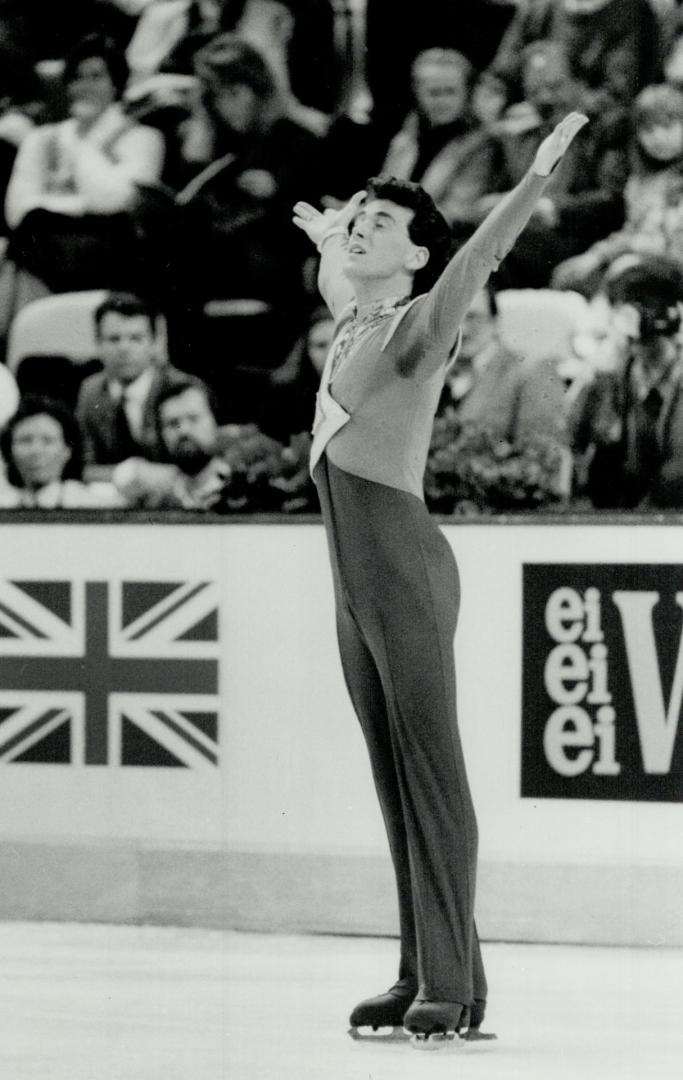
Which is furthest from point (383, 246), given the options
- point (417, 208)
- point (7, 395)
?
point (7, 395)

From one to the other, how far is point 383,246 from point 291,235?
1264mm

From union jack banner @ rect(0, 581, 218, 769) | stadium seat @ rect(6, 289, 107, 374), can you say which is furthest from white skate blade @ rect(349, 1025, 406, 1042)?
stadium seat @ rect(6, 289, 107, 374)

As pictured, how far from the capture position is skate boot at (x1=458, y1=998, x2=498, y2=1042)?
11.3ft

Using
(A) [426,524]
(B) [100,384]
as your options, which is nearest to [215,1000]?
(A) [426,524]

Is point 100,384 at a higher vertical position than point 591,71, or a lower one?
lower

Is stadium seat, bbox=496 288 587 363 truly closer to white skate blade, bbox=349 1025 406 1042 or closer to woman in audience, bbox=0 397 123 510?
woman in audience, bbox=0 397 123 510

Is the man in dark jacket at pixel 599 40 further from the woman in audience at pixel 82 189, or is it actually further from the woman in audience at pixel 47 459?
the woman in audience at pixel 47 459

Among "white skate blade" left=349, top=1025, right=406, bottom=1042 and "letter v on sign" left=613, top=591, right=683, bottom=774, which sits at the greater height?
"letter v on sign" left=613, top=591, right=683, bottom=774

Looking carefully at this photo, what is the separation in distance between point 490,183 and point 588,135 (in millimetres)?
263

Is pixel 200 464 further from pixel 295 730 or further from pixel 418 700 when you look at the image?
pixel 418 700

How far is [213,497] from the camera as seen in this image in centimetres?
484

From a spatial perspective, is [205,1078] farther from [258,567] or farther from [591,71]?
[591,71]

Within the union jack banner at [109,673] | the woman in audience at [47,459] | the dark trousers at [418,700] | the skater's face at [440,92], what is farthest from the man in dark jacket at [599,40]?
the dark trousers at [418,700]

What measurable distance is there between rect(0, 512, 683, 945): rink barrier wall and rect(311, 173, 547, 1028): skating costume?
120 cm
